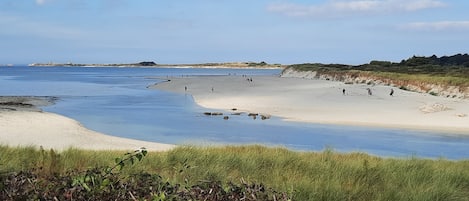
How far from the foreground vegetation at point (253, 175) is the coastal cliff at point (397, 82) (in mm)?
32816

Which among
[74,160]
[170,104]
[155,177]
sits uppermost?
[155,177]

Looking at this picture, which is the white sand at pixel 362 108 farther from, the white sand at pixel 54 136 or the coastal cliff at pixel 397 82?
the white sand at pixel 54 136

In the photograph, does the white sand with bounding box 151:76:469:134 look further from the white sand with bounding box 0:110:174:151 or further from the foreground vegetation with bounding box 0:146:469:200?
the foreground vegetation with bounding box 0:146:469:200

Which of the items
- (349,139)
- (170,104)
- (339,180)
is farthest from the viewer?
(170,104)

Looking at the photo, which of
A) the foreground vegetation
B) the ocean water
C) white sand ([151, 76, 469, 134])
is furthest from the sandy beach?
white sand ([151, 76, 469, 134])

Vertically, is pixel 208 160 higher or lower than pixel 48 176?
lower

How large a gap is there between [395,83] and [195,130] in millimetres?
33783

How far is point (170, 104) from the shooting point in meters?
38.1

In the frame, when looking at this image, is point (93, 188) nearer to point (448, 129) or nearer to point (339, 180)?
point (339, 180)

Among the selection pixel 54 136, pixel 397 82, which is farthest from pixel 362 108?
pixel 397 82

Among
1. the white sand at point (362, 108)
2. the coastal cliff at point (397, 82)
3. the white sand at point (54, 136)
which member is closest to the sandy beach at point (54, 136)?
the white sand at point (54, 136)

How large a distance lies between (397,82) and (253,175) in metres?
47.2

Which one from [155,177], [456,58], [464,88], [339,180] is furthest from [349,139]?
[456,58]

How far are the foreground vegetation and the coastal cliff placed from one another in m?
32.8
